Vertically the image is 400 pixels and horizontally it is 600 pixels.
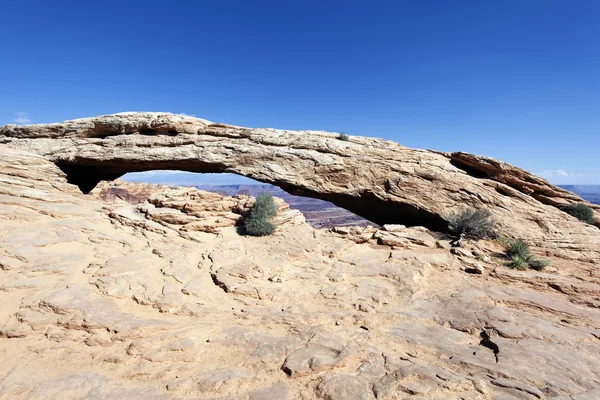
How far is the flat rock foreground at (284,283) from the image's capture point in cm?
548

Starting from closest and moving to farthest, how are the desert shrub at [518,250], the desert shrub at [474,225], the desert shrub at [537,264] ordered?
1. the desert shrub at [537,264]
2. the desert shrub at [518,250]
3. the desert shrub at [474,225]

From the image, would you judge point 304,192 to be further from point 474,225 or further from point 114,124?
point 114,124

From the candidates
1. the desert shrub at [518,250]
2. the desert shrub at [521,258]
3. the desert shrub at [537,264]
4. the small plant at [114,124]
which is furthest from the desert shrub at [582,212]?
the small plant at [114,124]

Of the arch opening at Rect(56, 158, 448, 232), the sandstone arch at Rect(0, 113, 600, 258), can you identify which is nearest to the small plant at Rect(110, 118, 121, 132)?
the sandstone arch at Rect(0, 113, 600, 258)

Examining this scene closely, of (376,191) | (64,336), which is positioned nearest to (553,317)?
(376,191)

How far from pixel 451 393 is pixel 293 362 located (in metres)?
2.89

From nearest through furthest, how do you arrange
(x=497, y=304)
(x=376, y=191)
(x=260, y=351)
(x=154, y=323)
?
1. (x=260, y=351)
2. (x=154, y=323)
3. (x=497, y=304)
4. (x=376, y=191)

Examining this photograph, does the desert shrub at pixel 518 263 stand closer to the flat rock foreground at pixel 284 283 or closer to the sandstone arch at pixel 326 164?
the flat rock foreground at pixel 284 283

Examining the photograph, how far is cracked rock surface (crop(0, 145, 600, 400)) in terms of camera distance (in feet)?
17.5

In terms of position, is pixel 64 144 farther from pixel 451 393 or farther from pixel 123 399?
pixel 451 393

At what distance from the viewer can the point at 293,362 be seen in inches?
228

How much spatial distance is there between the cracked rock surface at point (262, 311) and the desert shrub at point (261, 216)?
395 mm

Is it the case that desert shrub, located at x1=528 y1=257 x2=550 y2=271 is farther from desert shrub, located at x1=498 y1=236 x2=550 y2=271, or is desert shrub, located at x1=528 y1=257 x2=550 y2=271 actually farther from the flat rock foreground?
the flat rock foreground

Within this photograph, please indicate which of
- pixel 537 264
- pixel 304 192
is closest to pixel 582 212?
pixel 537 264
